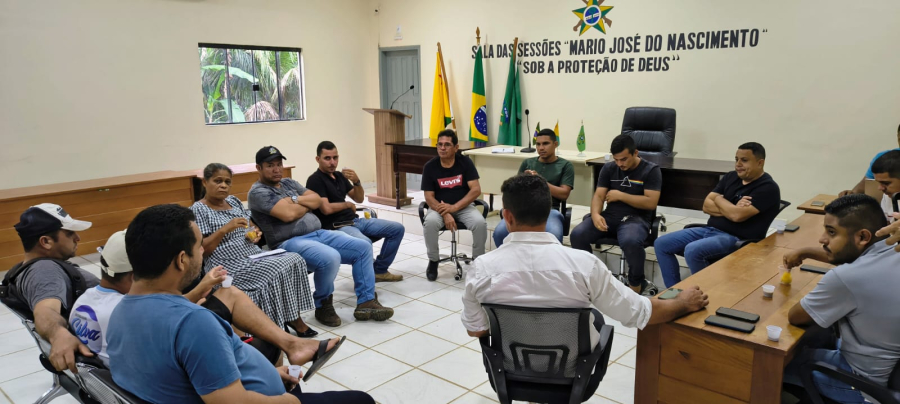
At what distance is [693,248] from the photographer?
387 centimetres

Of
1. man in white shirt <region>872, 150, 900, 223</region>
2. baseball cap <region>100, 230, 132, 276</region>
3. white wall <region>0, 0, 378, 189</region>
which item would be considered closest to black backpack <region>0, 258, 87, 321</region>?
baseball cap <region>100, 230, 132, 276</region>

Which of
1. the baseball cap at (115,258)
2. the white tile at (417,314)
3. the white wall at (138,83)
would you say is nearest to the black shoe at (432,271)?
the white tile at (417,314)

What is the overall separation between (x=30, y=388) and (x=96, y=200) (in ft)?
8.89

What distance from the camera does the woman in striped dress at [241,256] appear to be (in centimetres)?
334

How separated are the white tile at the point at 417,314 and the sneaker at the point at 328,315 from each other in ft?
1.18

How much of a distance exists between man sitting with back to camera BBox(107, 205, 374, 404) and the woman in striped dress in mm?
1685

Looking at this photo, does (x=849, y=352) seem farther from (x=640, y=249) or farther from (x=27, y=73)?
(x=27, y=73)

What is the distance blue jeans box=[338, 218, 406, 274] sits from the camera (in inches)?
177

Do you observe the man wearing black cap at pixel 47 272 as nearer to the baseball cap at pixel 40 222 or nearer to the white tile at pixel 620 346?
the baseball cap at pixel 40 222

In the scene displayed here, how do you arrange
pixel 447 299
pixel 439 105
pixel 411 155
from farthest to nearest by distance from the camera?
pixel 439 105
pixel 411 155
pixel 447 299

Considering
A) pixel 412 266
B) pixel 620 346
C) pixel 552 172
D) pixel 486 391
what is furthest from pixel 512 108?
pixel 486 391

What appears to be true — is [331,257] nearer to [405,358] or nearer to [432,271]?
[405,358]

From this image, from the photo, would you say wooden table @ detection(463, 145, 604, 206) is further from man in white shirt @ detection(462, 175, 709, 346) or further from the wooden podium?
man in white shirt @ detection(462, 175, 709, 346)

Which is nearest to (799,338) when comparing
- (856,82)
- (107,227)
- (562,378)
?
(562,378)
